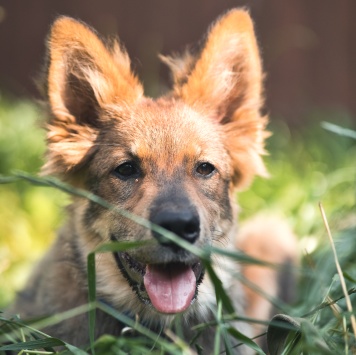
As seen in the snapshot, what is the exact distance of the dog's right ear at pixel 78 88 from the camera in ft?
13.1

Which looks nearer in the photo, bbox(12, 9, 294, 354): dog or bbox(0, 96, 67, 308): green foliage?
bbox(12, 9, 294, 354): dog

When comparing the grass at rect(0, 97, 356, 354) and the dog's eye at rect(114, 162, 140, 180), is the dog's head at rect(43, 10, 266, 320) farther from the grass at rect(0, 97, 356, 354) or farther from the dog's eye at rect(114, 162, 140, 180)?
the grass at rect(0, 97, 356, 354)

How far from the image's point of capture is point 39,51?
31.0 ft

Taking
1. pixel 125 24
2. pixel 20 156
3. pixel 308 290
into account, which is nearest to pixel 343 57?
pixel 125 24

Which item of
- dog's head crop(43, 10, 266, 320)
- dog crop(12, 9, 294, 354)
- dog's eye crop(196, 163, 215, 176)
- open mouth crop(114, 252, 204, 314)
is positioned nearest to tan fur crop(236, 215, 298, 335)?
dog crop(12, 9, 294, 354)

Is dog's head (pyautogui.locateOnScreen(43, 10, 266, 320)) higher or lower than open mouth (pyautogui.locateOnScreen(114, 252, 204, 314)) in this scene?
higher

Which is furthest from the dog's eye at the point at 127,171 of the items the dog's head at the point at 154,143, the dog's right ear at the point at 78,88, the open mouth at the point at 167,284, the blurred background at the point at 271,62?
the blurred background at the point at 271,62

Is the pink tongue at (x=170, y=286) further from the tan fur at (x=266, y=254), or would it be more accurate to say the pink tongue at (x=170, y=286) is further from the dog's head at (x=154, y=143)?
the tan fur at (x=266, y=254)

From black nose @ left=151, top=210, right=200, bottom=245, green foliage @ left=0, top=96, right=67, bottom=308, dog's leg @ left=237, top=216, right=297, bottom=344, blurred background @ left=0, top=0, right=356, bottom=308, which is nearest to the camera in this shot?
black nose @ left=151, top=210, right=200, bottom=245

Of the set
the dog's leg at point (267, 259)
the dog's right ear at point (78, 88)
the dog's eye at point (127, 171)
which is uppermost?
the dog's right ear at point (78, 88)

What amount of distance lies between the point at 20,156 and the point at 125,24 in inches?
118

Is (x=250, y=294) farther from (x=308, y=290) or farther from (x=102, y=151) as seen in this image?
(x=102, y=151)

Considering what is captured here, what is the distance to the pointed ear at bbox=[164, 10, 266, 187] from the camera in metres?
4.25

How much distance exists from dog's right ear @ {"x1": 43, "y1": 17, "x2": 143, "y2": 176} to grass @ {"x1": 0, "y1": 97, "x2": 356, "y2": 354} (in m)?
0.20
